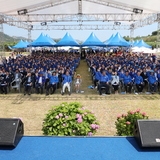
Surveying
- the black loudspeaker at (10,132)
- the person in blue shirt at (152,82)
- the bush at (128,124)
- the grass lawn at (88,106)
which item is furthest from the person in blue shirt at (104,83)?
the black loudspeaker at (10,132)

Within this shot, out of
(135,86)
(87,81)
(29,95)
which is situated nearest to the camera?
(29,95)

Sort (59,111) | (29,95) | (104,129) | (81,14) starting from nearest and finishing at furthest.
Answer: (59,111) < (104,129) < (29,95) < (81,14)

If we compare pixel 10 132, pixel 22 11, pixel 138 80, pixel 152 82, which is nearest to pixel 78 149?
pixel 10 132

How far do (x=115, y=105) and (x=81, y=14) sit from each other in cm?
1581

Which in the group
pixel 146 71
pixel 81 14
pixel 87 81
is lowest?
pixel 87 81

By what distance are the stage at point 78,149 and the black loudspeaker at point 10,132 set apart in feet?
0.35

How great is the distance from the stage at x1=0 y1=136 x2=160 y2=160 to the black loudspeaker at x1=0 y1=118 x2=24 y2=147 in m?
0.11

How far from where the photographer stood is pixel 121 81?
35.4 feet

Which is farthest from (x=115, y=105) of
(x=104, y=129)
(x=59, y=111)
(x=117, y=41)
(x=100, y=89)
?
(x=117, y=41)

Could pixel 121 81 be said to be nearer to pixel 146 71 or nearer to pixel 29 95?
pixel 146 71

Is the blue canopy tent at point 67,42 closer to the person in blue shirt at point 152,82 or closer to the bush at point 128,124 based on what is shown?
the person in blue shirt at point 152,82

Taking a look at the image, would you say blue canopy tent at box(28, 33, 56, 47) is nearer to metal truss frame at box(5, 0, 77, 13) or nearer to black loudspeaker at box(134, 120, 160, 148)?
metal truss frame at box(5, 0, 77, 13)

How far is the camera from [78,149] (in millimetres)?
3404

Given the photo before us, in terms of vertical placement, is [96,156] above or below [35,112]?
above
